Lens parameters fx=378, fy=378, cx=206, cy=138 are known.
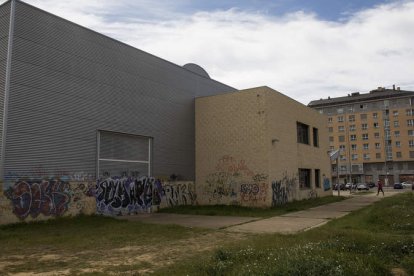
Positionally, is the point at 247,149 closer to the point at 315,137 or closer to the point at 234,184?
the point at 234,184

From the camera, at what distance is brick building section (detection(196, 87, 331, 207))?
2283cm

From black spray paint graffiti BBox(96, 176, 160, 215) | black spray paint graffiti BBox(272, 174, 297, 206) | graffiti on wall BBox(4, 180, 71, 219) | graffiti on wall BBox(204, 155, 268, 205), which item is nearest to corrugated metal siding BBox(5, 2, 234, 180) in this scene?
graffiti on wall BBox(4, 180, 71, 219)

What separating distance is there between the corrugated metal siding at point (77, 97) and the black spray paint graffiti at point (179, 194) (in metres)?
0.85

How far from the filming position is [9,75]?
15.1 metres

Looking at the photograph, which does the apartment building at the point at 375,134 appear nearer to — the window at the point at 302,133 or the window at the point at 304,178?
the window at the point at 302,133

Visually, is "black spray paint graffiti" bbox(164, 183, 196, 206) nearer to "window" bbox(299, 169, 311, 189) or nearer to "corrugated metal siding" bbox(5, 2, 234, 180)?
"corrugated metal siding" bbox(5, 2, 234, 180)

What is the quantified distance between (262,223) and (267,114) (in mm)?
9216

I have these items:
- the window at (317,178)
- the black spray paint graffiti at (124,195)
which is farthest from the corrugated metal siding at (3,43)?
the window at (317,178)

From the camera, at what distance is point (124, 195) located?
64.6 ft

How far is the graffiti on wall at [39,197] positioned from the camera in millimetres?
14625

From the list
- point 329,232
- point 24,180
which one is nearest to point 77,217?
point 24,180

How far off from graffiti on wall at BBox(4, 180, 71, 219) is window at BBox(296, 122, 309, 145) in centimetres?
1838

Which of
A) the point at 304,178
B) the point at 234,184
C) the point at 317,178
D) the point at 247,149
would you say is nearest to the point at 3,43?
the point at 247,149

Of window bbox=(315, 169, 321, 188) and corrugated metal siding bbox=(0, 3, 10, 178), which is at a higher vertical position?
corrugated metal siding bbox=(0, 3, 10, 178)
